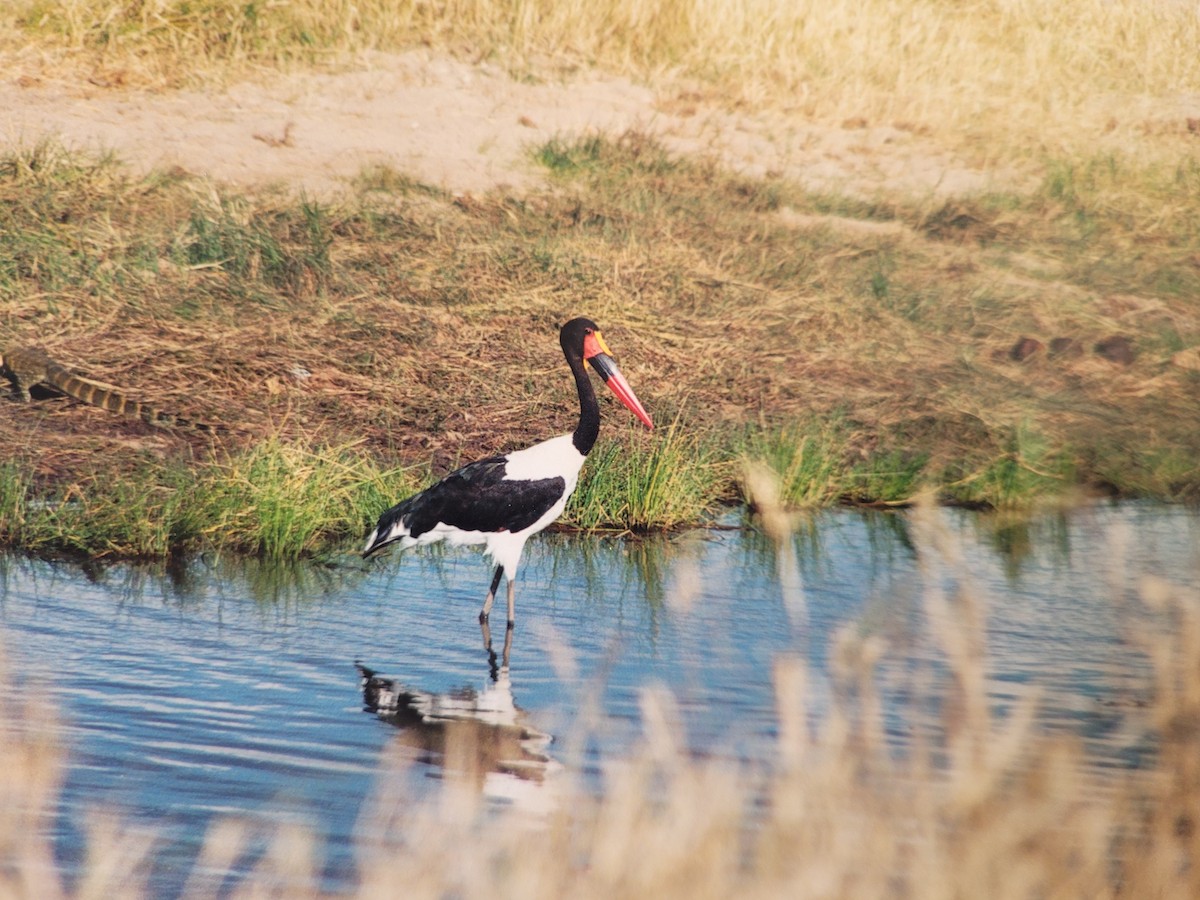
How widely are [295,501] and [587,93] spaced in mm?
9095

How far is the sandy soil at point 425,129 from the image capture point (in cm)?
1377

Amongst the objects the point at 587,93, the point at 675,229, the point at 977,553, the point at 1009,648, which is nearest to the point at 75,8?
the point at 587,93

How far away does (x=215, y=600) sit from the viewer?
6926mm

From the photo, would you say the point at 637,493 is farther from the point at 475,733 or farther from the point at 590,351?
the point at 475,733

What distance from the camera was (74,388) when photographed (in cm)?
933

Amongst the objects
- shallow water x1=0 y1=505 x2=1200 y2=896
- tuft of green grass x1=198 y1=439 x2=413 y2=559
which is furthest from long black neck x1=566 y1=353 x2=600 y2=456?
tuft of green grass x1=198 y1=439 x2=413 y2=559

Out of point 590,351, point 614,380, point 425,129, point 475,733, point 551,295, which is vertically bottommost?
point 475,733

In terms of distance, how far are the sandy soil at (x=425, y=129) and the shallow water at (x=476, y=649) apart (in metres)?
6.38

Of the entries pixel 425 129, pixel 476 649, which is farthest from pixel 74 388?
pixel 425 129

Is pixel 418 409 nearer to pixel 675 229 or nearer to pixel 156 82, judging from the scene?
pixel 675 229

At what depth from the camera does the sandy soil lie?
13773 mm

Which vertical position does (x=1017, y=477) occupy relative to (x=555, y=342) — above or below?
below

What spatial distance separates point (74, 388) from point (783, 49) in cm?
958

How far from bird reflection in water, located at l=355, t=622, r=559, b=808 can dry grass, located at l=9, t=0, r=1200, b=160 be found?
10.2m
